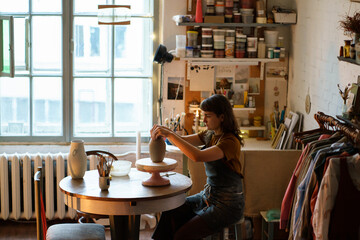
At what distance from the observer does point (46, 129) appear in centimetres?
554

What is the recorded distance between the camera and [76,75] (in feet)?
18.0

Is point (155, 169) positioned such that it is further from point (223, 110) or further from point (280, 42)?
point (280, 42)

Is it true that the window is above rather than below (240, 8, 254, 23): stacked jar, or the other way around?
below

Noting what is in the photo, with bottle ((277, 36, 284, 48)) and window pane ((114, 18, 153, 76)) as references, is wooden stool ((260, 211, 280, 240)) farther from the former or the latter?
window pane ((114, 18, 153, 76))

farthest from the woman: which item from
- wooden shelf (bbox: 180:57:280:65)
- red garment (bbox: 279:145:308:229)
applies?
wooden shelf (bbox: 180:57:280:65)

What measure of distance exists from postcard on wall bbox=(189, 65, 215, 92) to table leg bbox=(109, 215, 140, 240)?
197cm

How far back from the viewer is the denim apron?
3.66m

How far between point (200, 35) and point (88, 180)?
2.13m

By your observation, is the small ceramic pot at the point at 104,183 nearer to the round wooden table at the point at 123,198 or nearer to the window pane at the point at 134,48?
the round wooden table at the point at 123,198

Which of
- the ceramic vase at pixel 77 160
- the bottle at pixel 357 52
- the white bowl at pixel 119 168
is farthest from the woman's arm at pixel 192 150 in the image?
the bottle at pixel 357 52

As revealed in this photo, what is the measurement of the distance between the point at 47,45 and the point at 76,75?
41cm

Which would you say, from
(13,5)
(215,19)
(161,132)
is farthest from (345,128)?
(13,5)

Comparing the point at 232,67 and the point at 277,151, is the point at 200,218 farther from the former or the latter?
the point at 232,67

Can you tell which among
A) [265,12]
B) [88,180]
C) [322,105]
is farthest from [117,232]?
[265,12]
